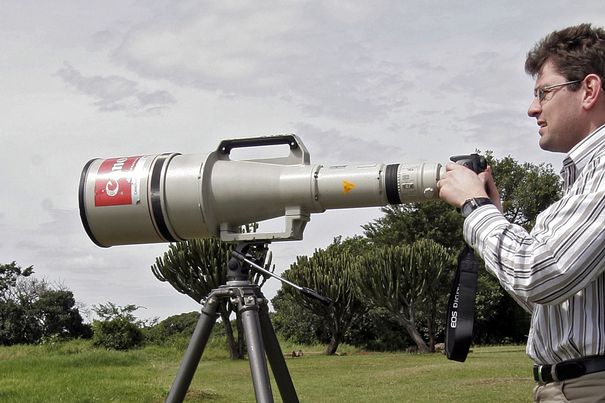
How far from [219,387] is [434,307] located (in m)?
16.3

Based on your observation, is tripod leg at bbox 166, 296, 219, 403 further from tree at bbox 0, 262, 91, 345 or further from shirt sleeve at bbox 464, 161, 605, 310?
tree at bbox 0, 262, 91, 345

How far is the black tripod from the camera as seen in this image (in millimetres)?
3211

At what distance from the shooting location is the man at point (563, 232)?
188cm

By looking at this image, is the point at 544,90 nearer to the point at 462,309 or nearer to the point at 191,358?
the point at 462,309

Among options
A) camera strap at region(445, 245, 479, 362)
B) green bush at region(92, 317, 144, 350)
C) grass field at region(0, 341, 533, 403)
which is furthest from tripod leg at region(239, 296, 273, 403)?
green bush at region(92, 317, 144, 350)

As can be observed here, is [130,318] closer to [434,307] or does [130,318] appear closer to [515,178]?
[434,307]

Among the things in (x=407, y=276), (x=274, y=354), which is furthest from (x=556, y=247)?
(x=407, y=276)

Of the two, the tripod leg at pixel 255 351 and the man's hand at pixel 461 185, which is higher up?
the man's hand at pixel 461 185

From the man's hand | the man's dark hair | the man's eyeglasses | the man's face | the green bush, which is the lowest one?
the green bush

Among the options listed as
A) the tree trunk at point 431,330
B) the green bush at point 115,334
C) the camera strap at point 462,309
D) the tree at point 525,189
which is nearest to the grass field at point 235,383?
the green bush at point 115,334

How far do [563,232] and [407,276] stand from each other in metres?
26.2

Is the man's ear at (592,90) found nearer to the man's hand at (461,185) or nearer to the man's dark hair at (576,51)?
the man's dark hair at (576,51)

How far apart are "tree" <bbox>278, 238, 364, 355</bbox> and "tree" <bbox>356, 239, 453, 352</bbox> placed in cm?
136

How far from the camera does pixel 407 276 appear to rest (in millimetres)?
27734
